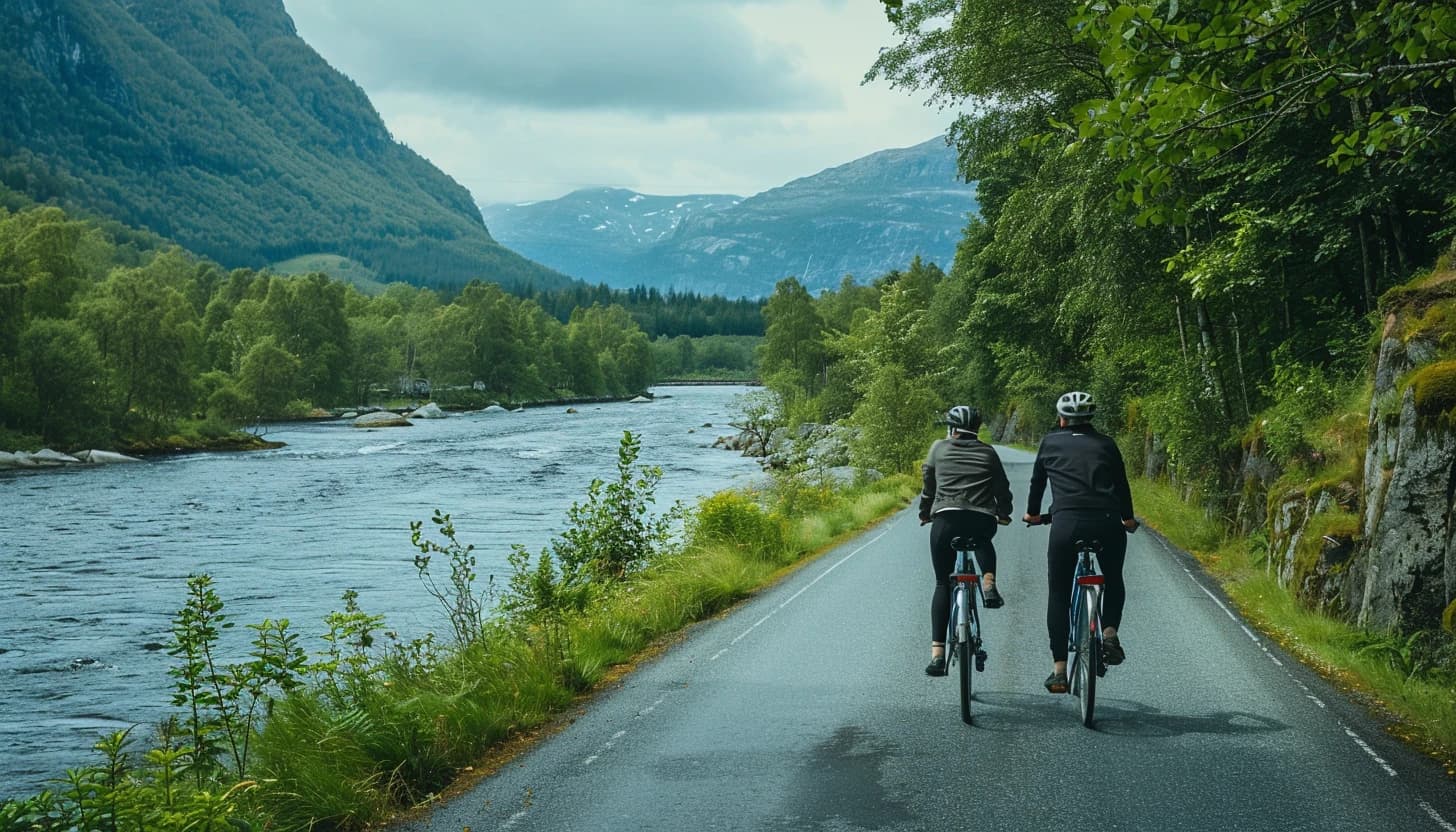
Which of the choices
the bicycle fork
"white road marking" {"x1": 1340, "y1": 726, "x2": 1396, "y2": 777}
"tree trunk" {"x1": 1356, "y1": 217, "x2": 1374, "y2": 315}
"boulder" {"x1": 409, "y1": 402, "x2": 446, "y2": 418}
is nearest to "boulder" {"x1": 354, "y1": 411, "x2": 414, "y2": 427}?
"boulder" {"x1": 409, "y1": 402, "x2": 446, "y2": 418}

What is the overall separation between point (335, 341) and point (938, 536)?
349ft

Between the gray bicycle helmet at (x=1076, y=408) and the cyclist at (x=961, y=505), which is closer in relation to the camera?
the gray bicycle helmet at (x=1076, y=408)

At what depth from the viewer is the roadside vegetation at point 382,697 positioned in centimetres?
519

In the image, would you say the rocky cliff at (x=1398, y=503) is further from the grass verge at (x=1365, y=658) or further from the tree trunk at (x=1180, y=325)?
the tree trunk at (x=1180, y=325)

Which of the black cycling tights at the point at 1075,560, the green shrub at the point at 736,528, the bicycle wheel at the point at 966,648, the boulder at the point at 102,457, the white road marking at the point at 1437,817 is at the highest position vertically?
the black cycling tights at the point at 1075,560

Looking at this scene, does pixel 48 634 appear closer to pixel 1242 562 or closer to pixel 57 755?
pixel 57 755

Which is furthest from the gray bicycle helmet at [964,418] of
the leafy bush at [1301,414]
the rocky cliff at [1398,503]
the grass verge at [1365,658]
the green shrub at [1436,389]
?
the leafy bush at [1301,414]

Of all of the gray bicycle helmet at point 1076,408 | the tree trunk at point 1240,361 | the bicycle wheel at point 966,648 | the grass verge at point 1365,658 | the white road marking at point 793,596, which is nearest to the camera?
the grass verge at point 1365,658

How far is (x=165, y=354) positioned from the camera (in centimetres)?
6166

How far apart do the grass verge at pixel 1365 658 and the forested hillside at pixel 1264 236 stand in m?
0.24

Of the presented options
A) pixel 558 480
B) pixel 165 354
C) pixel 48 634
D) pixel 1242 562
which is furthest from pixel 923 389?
pixel 165 354

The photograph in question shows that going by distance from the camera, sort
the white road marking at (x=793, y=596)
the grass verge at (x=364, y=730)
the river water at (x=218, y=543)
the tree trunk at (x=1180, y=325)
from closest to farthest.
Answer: the grass verge at (x=364, y=730) < the white road marking at (x=793, y=596) < the river water at (x=218, y=543) < the tree trunk at (x=1180, y=325)

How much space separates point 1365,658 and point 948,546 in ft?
12.0

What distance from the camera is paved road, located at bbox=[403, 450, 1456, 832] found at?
5480mm
